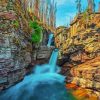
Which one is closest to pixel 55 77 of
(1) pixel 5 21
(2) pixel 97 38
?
(2) pixel 97 38

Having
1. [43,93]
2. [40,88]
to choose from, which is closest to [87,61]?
[40,88]

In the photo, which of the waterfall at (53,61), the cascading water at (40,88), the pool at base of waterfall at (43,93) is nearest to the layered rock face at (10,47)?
the cascading water at (40,88)

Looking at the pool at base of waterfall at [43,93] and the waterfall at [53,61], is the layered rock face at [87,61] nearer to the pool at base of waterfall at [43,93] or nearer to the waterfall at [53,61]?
the pool at base of waterfall at [43,93]

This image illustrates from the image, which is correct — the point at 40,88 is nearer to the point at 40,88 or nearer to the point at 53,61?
the point at 40,88

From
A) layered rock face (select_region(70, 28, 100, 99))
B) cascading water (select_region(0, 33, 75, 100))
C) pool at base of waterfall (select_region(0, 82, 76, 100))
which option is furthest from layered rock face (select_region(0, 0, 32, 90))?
layered rock face (select_region(70, 28, 100, 99))

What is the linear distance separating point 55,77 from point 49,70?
2.28m

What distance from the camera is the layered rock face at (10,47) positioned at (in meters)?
13.6

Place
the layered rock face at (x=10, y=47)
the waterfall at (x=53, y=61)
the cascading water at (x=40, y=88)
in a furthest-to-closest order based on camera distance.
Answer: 1. the waterfall at (x=53, y=61)
2. the cascading water at (x=40, y=88)
3. the layered rock face at (x=10, y=47)

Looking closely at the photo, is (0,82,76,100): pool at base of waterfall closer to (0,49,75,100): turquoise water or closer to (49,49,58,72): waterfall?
(0,49,75,100): turquoise water

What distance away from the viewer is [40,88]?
1623 cm

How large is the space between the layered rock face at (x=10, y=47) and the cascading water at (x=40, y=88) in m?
0.79

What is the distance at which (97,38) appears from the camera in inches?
835

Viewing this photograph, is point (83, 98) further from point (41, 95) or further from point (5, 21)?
point (5, 21)

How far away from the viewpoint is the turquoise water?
1439cm
